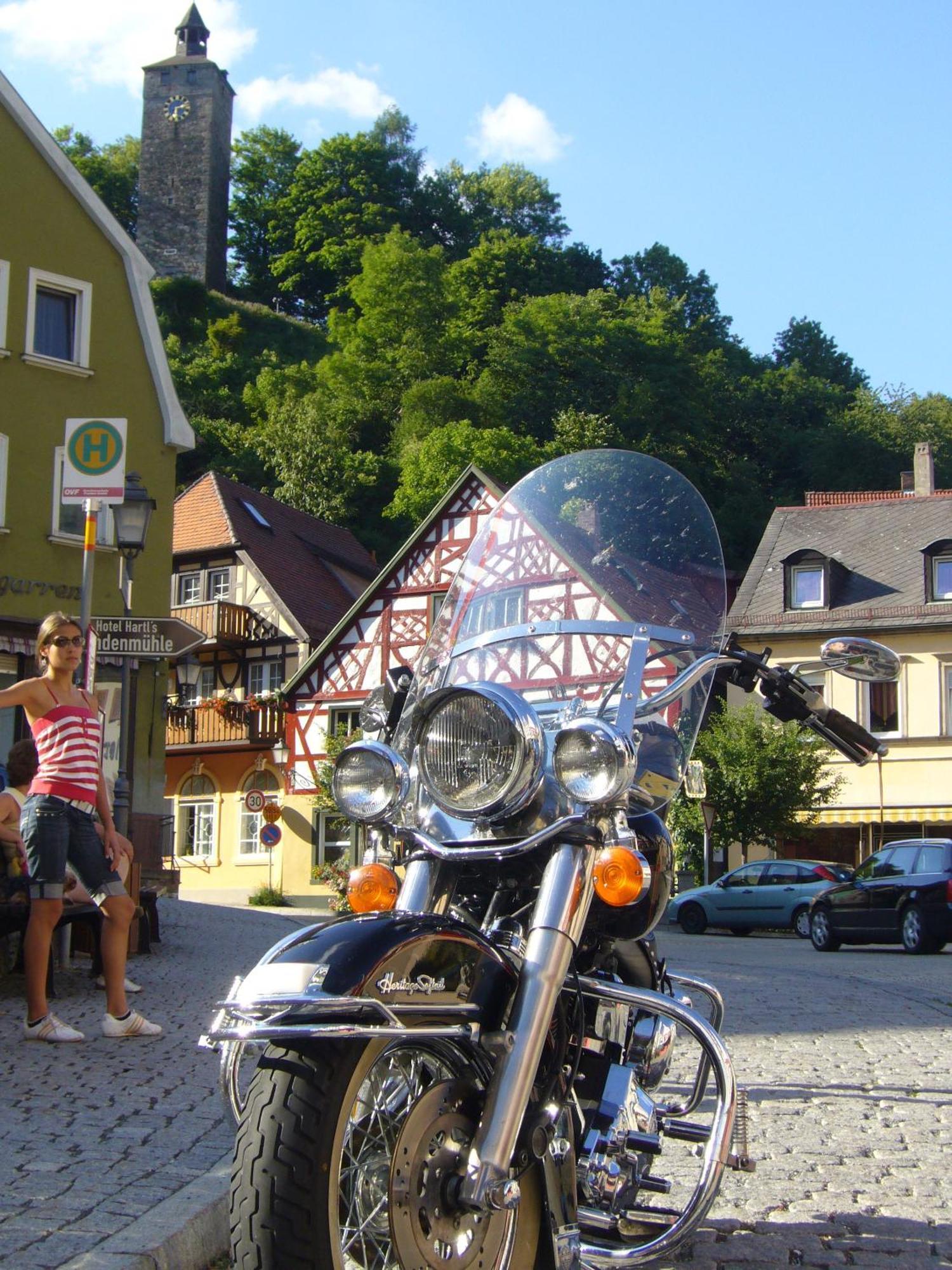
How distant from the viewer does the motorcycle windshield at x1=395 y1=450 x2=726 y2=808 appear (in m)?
4.47

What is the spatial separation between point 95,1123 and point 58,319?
21513mm

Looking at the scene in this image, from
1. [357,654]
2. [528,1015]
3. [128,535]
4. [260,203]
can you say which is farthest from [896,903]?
[260,203]

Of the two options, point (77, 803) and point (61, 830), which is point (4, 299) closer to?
point (77, 803)

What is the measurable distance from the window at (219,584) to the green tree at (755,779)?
46.2 ft

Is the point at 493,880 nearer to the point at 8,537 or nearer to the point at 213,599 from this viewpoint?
the point at 8,537

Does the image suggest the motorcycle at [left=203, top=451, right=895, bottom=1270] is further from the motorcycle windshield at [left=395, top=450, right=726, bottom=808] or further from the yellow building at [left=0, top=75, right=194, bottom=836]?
the yellow building at [left=0, top=75, right=194, bottom=836]

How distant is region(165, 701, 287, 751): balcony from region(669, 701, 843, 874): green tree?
1106 cm

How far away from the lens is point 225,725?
42156 millimetres

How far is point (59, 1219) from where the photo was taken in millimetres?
4254

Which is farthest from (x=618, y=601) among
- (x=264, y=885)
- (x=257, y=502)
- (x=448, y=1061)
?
(x=257, y=502)

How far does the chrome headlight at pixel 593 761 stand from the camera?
373 centimetres

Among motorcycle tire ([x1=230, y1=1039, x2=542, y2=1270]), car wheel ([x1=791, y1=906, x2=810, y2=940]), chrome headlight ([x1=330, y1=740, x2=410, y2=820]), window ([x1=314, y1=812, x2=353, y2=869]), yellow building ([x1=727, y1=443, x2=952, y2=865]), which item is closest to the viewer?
motorcycle tire ([x1=230, y1=1039, x2=542, y2=1270])

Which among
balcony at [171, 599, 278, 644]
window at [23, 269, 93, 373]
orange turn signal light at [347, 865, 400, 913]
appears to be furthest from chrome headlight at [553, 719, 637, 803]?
balcony at [171, 599, 278, 644]

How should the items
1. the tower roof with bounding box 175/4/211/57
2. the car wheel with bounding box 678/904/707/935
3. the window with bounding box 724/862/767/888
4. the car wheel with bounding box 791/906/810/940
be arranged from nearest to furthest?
the car wheel with bounding box 791/906/810/940 → the window with bounding box 724/862/767/888 → the car wheel with bounding box 678/904/707/935 → the tower roof with bounding box 175/4/211/57
